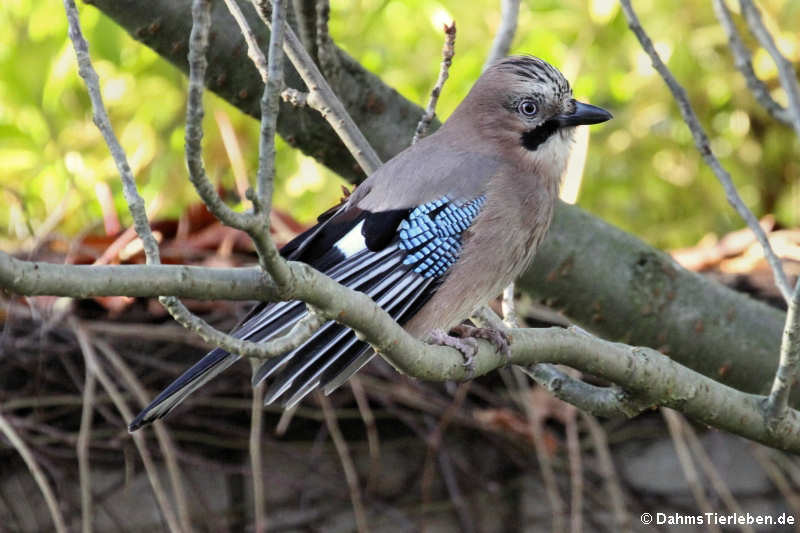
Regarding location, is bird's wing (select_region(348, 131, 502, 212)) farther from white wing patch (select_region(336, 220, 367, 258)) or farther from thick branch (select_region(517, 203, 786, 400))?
thick branch (select_region(517, 203, 786, 400))

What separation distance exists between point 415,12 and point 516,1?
55.5 inches

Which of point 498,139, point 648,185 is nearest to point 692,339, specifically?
point 498,139

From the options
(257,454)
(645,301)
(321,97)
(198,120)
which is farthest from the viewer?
(257,454)

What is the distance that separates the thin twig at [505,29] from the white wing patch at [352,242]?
0.58 m

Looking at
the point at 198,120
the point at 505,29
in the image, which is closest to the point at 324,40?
the point at 505,29

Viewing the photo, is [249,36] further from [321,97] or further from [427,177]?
[427,177]

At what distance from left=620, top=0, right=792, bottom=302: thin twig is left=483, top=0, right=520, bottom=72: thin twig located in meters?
0.28

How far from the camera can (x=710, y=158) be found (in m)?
2.09

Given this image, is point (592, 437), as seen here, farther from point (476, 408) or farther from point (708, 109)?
point (708, 109)

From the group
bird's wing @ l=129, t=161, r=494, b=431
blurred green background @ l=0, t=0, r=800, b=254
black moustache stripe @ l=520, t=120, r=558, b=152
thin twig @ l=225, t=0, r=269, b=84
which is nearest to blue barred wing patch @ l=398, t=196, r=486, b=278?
bird's wing @ l=129, t=161, r=494, b=431

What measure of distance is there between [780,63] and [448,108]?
1590 mm

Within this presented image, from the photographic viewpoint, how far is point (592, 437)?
9.71 ft

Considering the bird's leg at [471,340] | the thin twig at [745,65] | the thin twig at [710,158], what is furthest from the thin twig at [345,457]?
the thin twig at [745,65]

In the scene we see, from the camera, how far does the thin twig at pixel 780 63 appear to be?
202cm
